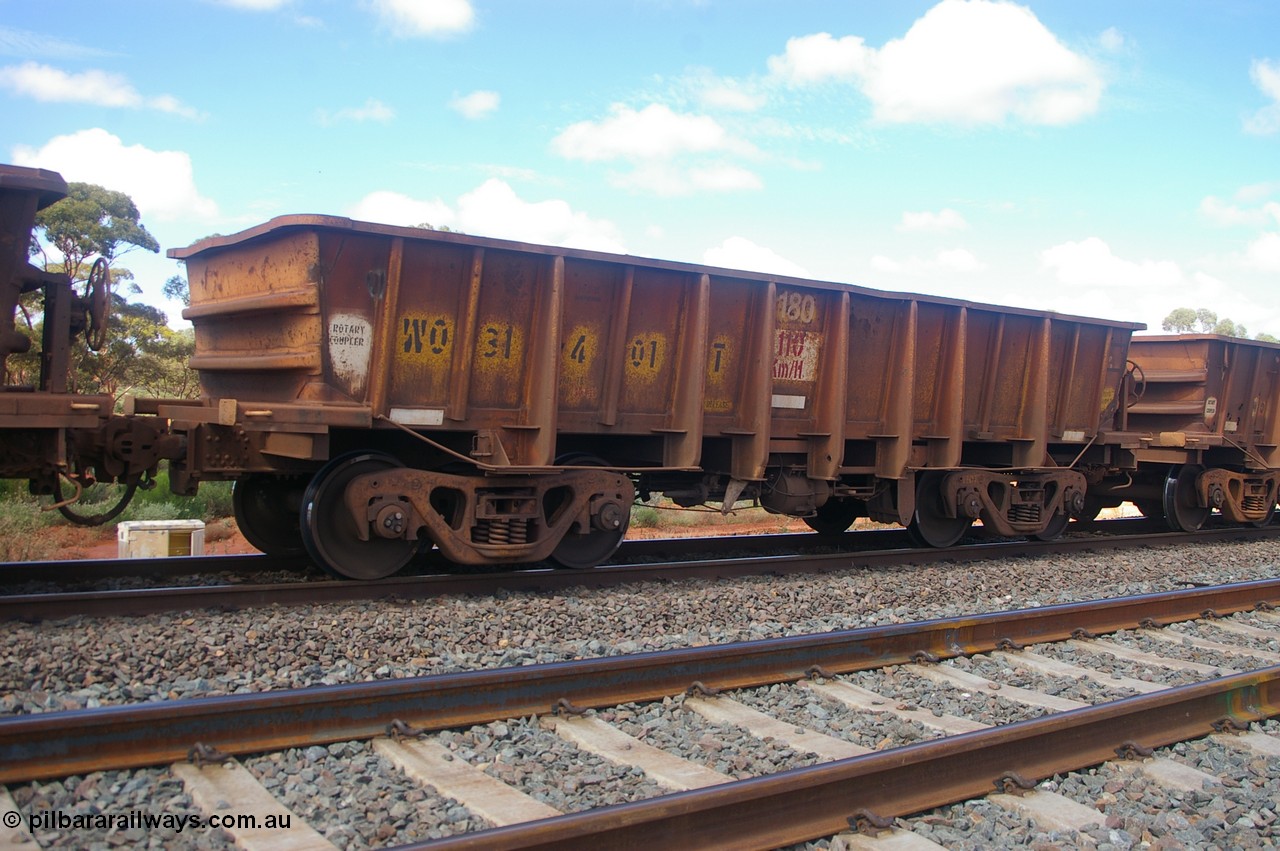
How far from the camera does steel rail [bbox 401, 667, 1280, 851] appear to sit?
3.33 metres

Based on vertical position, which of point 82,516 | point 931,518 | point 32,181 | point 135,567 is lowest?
point 135,567

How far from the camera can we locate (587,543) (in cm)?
867

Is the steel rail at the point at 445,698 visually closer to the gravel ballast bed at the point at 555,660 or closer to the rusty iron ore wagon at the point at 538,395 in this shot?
the gravel ballast bed at the point at 555,660

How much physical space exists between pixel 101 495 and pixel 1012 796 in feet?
41.5

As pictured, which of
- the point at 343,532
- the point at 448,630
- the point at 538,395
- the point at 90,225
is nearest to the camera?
the point at 448,630

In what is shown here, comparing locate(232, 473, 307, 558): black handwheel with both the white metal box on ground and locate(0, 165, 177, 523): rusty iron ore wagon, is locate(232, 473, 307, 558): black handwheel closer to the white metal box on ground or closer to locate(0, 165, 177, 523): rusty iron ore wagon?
locate(0, 165, 177, 523): rusty iron ore wagon

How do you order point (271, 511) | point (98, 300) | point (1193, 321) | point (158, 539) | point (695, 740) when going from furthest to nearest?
point (1193, 321)
point (158, 539)
point (271, 511)
point (98, 300)
point (695, 740)

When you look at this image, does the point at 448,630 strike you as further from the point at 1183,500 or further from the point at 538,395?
the point at 1183,500

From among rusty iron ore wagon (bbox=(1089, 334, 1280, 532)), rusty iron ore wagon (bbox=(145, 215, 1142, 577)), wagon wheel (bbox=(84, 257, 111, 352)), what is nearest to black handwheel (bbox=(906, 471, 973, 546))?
rusty iron ore wagon (bbox=(145, 215, 1142, 577))

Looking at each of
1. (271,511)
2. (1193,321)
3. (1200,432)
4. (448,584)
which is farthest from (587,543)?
(1193,321)

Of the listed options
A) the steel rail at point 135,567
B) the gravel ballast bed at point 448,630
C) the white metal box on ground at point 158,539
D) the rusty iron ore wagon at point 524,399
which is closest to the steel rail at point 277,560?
the steel rail at point 135,567

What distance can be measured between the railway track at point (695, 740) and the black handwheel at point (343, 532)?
292 centimetres

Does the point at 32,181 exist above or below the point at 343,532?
above

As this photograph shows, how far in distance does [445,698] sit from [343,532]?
310 cm
